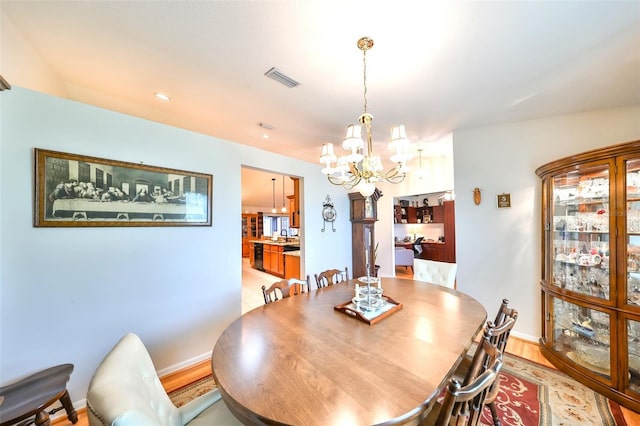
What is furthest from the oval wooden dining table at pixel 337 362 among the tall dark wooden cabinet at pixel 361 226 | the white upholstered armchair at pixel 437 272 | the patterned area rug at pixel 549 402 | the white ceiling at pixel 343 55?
the tall dark wooden cabinet at pixel 361 226

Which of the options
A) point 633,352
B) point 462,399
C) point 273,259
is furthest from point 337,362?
point 273,259

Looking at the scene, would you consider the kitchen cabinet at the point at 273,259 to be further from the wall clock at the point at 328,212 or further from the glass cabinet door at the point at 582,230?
the glass cabinet door at the point at 582,230

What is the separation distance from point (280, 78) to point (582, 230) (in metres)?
3.19

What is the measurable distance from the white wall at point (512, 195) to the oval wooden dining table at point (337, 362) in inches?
67.0

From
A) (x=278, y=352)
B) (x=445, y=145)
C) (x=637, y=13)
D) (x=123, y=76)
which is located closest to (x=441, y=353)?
(x=278, y=352)

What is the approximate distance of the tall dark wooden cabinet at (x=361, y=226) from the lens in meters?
4.29

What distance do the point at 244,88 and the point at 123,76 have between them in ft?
3.61

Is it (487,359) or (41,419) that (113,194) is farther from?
(487,359)

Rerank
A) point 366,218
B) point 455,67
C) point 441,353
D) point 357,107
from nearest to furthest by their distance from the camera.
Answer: point 441,353 → point 455,67 → point 357,107 → point 366,218

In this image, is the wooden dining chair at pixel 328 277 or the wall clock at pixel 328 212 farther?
the wall clock at pixel 328 212

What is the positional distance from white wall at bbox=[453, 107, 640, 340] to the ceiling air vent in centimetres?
246

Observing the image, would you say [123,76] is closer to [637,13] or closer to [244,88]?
[244,88]

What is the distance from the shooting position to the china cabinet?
1.84 m

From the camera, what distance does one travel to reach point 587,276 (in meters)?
2.14
